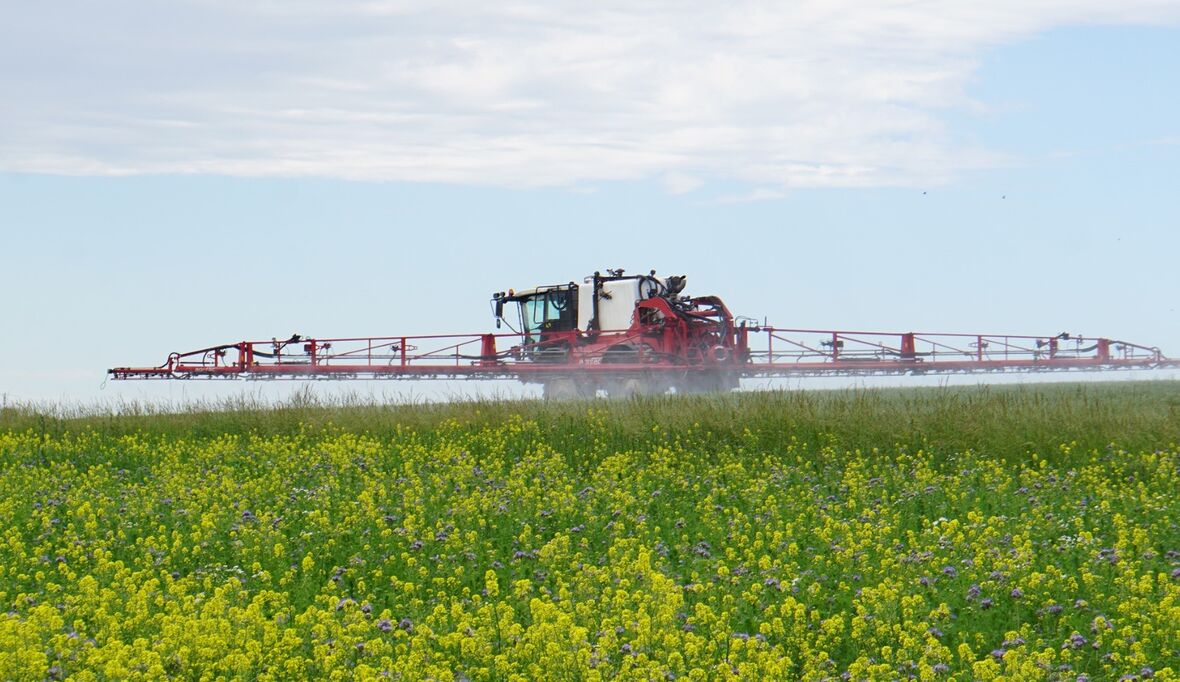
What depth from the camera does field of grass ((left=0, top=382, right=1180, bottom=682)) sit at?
7.21m

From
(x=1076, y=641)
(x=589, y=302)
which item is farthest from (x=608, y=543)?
(x=589, y=302)

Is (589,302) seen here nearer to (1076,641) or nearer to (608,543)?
(608,543)

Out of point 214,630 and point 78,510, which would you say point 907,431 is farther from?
point 214,630

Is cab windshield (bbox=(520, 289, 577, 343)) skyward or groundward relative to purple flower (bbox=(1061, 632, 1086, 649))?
skyward

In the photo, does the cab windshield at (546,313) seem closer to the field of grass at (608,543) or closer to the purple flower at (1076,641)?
the field of grass at (608,543)

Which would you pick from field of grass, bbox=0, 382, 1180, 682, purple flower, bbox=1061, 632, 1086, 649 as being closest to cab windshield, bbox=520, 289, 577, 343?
field of grass, bbox=0, 382, 1180, 682

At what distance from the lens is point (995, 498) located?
12445mm

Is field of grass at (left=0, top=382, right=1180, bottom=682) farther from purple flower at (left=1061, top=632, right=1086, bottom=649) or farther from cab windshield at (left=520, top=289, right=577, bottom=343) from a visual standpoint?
cab windshield at (left=520, top=289, right=577, bottom=343)

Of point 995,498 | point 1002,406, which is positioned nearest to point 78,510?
point 995,498

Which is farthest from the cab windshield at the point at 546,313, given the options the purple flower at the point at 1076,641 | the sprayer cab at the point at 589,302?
the purple flower at the point at 1076,641

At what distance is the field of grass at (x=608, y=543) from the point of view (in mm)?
7211

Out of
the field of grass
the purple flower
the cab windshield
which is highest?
the cab windshield

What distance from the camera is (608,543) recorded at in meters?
10.9

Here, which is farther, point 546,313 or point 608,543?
point 546,313
